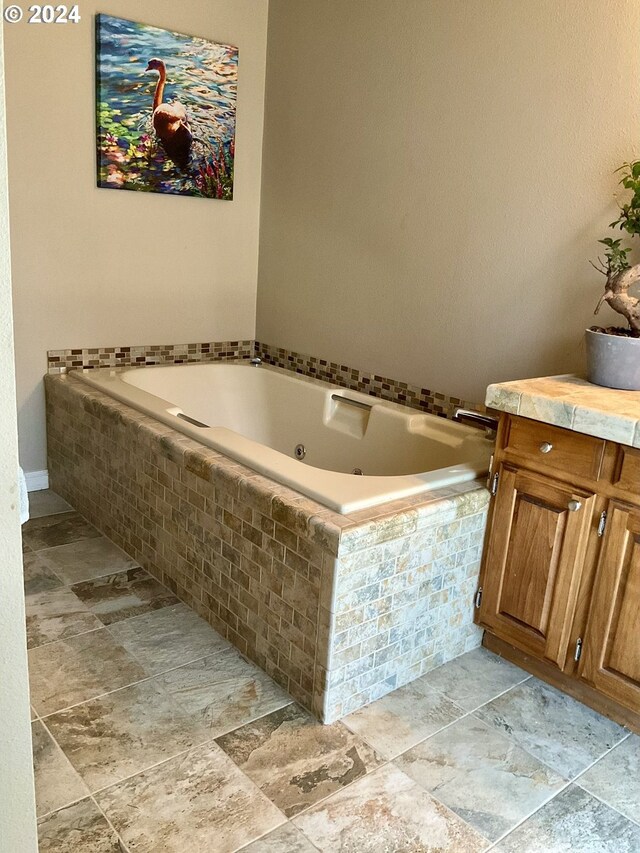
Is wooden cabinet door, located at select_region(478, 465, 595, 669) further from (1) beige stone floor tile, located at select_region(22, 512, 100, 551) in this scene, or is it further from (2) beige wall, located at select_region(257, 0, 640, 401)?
(1) beige stone floor tile, located at select_region(22, 512, 100, 551)

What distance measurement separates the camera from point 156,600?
2449mm

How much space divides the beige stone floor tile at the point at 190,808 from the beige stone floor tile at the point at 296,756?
42mm

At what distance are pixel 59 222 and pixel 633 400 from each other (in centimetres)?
244

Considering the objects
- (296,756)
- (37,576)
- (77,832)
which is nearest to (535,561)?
(296,756)

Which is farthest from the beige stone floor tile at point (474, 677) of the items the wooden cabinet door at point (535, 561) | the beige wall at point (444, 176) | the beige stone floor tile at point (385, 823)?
the beige wall at point (444, 176)

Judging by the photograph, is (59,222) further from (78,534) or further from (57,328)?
(78,534)

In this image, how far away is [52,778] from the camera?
1656 mm

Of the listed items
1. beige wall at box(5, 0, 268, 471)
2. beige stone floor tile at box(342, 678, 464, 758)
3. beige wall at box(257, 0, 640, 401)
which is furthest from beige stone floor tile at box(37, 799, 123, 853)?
beige wall at box(5, 0, 268, 471)

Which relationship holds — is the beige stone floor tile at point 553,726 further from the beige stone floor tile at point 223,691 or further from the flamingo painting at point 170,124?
the flamingo painting at point 170,124

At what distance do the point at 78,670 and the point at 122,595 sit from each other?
16.9 inches

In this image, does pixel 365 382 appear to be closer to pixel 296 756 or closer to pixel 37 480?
pixel 37 480

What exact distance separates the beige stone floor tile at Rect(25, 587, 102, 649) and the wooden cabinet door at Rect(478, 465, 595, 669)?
1.24 metres

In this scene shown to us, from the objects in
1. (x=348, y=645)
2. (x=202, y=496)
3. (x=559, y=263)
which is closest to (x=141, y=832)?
(x=348, y=645)

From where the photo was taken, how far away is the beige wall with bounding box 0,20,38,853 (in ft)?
2.76
